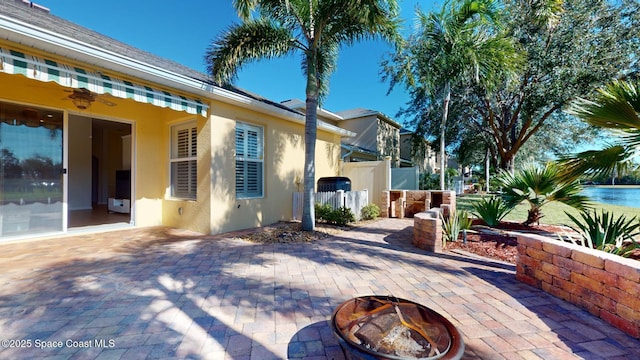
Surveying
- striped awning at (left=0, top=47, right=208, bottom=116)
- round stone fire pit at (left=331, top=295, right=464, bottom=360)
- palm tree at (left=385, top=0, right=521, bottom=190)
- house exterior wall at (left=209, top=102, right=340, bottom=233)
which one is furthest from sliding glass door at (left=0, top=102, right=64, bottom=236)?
palm tree at (left=385, top=0, right=521, bottom=190)

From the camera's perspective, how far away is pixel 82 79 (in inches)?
175

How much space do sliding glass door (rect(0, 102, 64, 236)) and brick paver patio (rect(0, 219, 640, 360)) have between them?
74 centimetres

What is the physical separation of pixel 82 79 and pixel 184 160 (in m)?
2.96

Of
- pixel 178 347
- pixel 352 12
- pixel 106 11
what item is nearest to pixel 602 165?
pixel 352 12

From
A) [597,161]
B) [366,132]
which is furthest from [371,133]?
[597,161]

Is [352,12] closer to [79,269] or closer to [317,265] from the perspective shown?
[317,265]

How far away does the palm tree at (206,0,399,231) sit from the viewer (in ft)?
20.4

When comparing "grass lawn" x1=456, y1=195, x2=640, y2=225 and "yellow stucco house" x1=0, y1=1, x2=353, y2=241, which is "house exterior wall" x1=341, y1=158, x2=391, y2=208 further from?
"grass lawn" x1=456, y1=195, x2=640, y2=225

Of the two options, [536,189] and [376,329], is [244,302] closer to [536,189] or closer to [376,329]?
[376,329]

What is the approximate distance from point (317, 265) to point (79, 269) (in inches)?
145

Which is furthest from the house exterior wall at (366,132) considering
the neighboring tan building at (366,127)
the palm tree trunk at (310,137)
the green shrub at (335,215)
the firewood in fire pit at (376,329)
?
the firewood in fire pit at (376,329)

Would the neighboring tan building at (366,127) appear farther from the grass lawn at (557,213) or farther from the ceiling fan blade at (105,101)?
the ceiling fan blade at (105,101)

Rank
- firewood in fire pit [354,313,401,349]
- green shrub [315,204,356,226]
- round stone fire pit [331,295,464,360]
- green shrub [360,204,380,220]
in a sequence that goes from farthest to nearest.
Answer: green shrub [360,204,380,220]
green shrub [315,204,356,226]
firewood in fire pit [354,313,401,349]
round stone fire pit [331,295,464,360]

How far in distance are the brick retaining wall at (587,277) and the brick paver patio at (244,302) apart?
126mm
